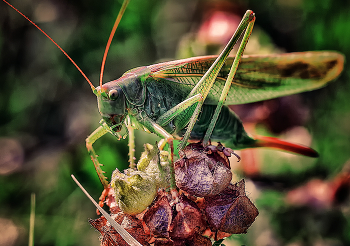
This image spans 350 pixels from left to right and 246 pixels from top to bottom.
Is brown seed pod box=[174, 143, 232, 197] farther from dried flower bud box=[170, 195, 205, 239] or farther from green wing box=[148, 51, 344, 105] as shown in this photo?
green wing box=[148, 51, 344, 105]

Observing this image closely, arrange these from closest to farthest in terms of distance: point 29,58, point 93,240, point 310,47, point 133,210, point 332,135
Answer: point 133,210 → point 93,240 → point 332,135 → point 310,47 → point 29,58

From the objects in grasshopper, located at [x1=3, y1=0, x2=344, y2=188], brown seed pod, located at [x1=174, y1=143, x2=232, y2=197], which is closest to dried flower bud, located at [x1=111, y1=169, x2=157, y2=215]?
brown seed pod, located at [x1=174, y1=143, x2=232, y2=197]

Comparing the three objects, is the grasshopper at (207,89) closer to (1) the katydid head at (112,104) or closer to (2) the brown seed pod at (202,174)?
(1) the katydid head at (112,104)

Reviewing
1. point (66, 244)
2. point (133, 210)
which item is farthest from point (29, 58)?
point (133, 210)

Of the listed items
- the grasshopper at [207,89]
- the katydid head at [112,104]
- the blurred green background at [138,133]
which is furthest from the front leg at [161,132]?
the blurred green background at [138,133]

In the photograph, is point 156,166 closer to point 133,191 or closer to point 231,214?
point 133,191

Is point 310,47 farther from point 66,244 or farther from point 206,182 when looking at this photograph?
point 66,244

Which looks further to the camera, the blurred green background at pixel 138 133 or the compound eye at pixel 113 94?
the blurred green background at pixel 138 133

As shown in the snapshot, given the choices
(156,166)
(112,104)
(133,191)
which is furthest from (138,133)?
(133,191)
